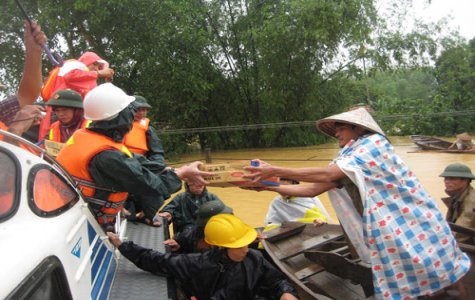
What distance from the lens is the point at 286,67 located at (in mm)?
15508

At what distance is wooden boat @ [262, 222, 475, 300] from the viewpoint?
263 cm

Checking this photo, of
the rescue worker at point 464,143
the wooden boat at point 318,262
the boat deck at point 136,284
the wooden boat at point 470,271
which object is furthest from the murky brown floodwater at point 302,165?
the boat deck at point 136,284

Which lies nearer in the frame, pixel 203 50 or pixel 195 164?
pixel 195 164

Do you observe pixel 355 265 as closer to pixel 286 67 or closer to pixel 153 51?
pixel 153 51

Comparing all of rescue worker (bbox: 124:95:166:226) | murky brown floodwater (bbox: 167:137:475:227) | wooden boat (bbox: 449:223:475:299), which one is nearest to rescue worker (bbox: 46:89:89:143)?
rescue worker (bbox: 124:95:166:226)

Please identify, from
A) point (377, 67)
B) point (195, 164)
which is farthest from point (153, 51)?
point (195, 164)

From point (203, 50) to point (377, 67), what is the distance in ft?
21.2

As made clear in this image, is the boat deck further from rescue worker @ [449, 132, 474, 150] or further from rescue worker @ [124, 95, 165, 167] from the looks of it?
rescue worker @ [449, 132, 474, 150]

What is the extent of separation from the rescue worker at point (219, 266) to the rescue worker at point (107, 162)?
266 mm

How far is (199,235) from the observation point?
3104 mm

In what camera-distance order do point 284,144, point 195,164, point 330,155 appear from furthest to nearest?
point 284,144
point 330,155
point 195,164

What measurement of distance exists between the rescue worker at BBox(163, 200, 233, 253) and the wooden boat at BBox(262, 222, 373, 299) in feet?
1.69

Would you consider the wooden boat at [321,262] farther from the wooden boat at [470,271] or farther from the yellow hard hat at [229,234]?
the yellow hard hat at [229,234]

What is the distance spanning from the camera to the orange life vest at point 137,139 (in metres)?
3.51
